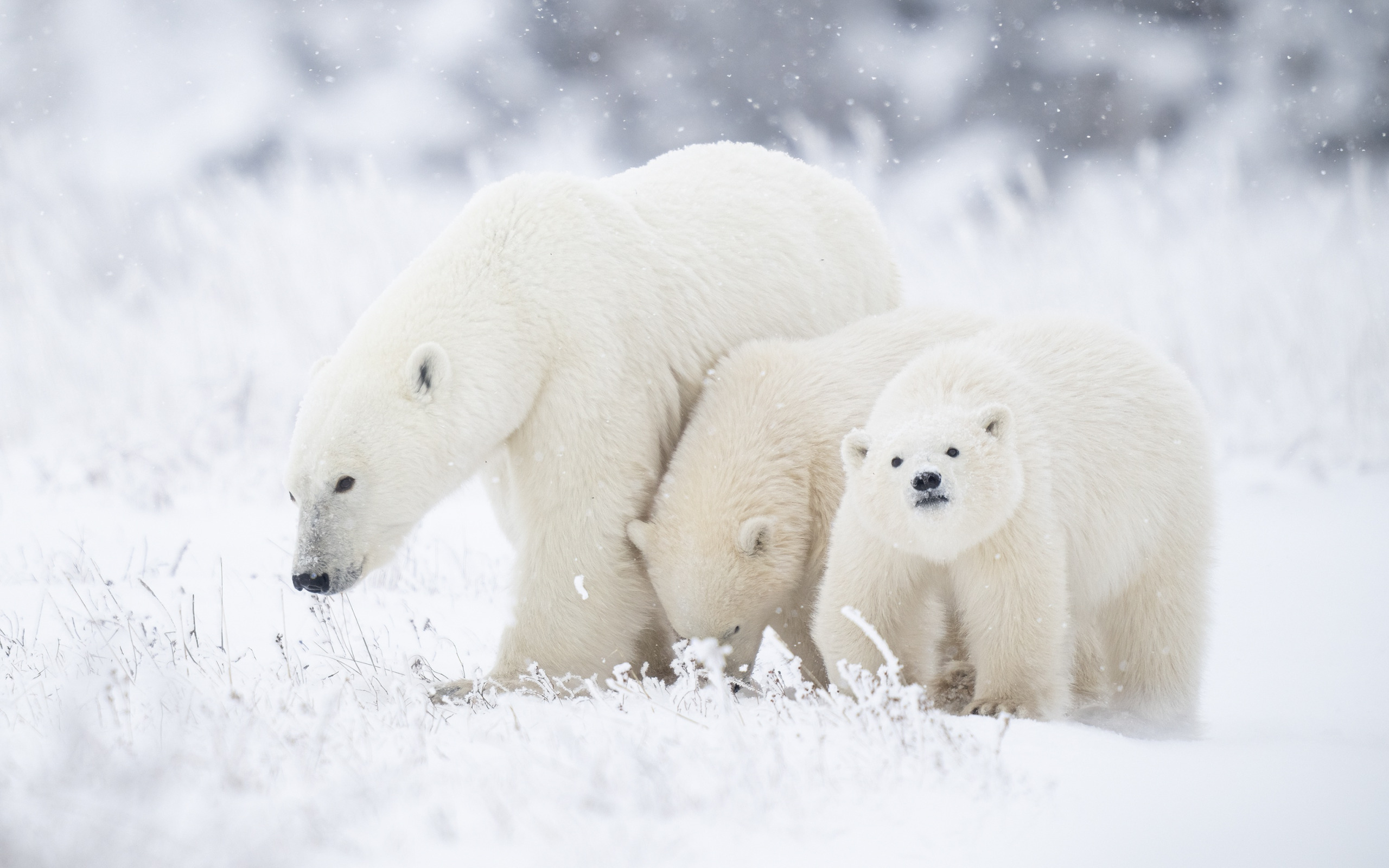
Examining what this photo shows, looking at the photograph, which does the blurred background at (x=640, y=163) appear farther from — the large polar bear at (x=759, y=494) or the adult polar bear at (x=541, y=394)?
the adult polar bear at (x=541, y=394)

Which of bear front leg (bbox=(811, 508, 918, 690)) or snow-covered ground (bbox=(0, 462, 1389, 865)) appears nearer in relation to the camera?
snow-covered ground (bbox=(0, 462, 1389, 865))

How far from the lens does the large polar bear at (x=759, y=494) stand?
3.70 metres

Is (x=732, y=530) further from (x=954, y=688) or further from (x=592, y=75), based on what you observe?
(x=592, y=75)

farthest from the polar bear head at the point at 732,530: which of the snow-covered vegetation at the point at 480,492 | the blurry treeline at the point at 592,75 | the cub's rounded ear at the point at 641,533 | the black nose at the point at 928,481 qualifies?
the blurry treeline at the point at 592,75

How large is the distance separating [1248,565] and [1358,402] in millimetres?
2008

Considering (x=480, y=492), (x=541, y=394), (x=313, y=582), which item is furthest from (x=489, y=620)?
(x=480, y=492)

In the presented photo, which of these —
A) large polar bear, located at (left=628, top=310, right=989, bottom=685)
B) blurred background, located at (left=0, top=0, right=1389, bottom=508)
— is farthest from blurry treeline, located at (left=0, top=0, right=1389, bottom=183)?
large polar bear, located at (left=628, top=310, right=989, bottom=685)

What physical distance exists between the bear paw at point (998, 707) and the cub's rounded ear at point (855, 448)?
0.72 metres

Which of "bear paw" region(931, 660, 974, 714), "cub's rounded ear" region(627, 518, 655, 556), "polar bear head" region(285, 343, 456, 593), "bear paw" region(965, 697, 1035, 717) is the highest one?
"polar bear head" region(285, 343, 456, 593)

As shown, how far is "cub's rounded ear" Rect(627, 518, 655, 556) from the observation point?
3777 millimetres

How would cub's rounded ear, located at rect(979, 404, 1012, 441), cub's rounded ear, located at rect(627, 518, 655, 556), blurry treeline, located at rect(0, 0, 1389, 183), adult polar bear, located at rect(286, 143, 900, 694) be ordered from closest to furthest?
cub's rounded ear, located at rect(979, 404, 1012, 441), adult polar bear, located at rect(286, 143, 900, 694), cub's rounded ear, located at rect(627, 518, 655, 556), blurry treeline, located at rect(0, 0, 1389, 183)

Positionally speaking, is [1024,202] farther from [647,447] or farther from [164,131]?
[164,131]

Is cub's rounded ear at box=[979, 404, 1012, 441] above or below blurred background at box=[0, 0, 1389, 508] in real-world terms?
below

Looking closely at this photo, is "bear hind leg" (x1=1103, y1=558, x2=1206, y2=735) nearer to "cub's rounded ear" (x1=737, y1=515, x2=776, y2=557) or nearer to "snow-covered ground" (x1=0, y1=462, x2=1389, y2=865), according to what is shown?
"snow-covered ground" (x1=0, y1=462, x2=1389, y2=865)
